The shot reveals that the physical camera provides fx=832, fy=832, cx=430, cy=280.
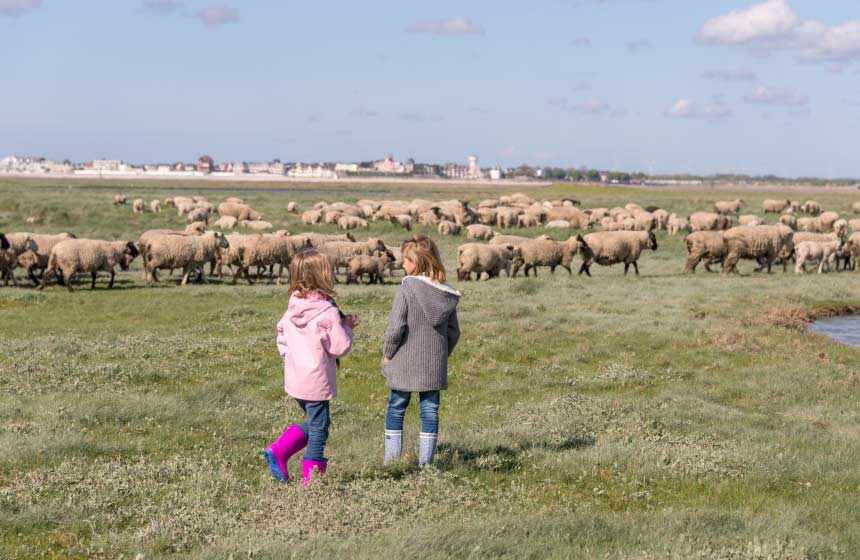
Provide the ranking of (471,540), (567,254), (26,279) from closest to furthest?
(471,540)
(26,279)
(567,254)

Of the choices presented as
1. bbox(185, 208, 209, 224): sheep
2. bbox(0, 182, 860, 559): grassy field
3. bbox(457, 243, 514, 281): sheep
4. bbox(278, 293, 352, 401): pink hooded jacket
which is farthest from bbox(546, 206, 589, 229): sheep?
bbox(278, 293, 352, 401): pink hooded jacket

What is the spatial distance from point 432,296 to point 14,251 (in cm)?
2305

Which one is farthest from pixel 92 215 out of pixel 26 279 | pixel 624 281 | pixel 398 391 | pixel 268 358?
pixel 398 391

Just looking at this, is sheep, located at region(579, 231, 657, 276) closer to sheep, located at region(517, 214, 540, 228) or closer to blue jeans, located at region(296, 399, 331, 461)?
sheep, located at region(517, 214, 540, 228)

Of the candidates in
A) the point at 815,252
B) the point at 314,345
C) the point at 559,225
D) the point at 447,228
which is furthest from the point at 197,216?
the point at 314,345

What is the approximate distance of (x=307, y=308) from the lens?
7.61m

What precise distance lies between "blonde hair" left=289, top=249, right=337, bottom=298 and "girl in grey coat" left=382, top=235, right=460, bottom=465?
0.70 metres

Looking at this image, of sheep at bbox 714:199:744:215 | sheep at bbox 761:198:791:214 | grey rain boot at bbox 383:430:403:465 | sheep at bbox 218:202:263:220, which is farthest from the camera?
sheep at bbox 761:198:791:214

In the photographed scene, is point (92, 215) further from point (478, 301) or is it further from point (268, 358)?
point (268, 358)

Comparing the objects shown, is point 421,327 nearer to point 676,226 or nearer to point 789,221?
point 676,226

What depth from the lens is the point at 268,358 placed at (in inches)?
615

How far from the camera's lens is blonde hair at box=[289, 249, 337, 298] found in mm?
7551

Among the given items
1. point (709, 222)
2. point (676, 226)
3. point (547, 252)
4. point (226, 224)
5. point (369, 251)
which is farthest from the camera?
point (676, 226)

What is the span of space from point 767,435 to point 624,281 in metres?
19.4
